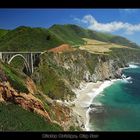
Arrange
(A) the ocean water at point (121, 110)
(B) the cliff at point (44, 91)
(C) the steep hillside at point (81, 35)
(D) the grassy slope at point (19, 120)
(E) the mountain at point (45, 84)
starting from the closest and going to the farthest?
(D) the grassy slope at point (19, 120)
(A) the ocean water at point (121, 110)
(E) the mountain at point (45, 84)
(B) the cliff at point (44, 91)
(C) the steep hillside at point (81, 35)

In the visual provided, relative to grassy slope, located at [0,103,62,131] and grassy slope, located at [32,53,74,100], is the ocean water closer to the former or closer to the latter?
grassy slope, located at [32,53,74,100]

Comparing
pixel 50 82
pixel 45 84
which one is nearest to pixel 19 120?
pixel 45 84

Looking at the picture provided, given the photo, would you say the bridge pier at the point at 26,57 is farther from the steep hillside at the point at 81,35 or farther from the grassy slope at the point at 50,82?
the steep hillside at the point at 81,35


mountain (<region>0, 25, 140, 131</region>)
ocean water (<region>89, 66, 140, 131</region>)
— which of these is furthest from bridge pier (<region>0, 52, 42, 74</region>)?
ocean water (<region>89, 66, 140, 131</region>)

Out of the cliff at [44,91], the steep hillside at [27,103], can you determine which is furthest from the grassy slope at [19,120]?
the cliff at [44,91]

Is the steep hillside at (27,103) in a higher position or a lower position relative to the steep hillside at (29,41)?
lower

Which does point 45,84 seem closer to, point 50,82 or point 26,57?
point 50,82
